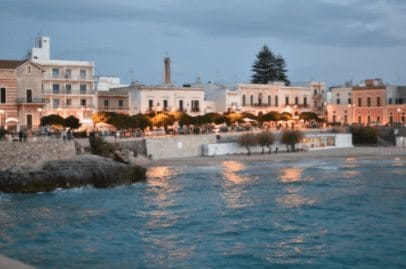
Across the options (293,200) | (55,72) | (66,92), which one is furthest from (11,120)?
(293,200)

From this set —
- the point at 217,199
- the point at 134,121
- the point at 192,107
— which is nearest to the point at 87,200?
the point at 217,199

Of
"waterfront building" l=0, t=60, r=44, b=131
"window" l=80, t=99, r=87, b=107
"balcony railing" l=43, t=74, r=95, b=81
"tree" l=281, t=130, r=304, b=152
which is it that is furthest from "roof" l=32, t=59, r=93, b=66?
"tree" l=281, t=130, r=304, b=152

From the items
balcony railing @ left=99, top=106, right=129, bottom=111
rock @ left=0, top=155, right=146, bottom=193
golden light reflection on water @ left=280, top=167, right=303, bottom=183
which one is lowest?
golden light reflection on water @ left=280, top=167, right=303, bottom=183

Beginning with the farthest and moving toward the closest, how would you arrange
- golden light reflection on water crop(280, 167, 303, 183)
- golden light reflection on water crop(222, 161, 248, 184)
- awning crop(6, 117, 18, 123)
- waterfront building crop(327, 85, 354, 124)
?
waterfront building crop(327, 85, 354, 124) < awning crop(6, 117, 18, 123) < golden light reflection on water crop(280, 167, 303, 183) < golden light reflection on water crop(222, 161, 248, 184)

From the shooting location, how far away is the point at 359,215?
82.1 ft

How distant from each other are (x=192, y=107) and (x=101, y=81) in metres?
12.6

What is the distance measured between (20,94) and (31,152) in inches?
647

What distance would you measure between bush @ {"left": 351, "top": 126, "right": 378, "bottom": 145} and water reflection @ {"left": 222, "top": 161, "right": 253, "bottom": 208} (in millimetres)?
23858

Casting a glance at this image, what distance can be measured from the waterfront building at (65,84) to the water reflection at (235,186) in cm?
2011

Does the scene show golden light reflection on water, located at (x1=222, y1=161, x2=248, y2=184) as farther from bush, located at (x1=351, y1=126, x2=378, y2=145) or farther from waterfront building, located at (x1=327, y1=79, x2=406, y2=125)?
waterfront building, located at (x1=327, y1=79, x2=406, y2=125)

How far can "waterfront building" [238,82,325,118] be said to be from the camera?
76.8 metres

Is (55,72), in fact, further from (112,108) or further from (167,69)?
(167,69)

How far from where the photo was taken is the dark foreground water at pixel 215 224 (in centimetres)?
1891

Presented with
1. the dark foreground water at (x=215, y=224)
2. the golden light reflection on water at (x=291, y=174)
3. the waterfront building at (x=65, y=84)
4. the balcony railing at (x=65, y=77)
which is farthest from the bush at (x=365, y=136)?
the dark foreground water at (x=215, y=224)
